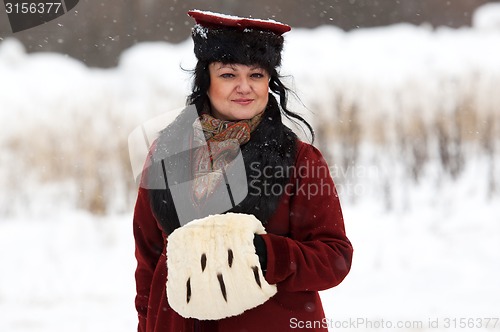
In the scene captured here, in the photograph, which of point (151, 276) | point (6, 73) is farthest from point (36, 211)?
point (151, 276)

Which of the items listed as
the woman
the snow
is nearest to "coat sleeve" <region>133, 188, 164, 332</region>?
the woman

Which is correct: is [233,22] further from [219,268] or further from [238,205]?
[219,268]

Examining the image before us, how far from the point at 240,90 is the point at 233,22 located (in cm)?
16

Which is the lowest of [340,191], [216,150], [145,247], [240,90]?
[340,191]

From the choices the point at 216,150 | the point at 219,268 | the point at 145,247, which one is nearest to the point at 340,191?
the point at 145,247

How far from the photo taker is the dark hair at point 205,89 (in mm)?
1600

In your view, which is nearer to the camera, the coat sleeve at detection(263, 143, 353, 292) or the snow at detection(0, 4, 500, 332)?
the coat sleeve at detection(263, 143, 353, 292)

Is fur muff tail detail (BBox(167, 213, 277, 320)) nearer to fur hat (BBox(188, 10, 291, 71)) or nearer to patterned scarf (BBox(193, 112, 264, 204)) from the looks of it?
patterned scarf (BBox(193, 112, 264, 204))

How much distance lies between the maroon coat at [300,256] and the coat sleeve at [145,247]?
129mm

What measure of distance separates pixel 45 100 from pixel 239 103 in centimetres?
460

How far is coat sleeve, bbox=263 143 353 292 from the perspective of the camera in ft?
4.48

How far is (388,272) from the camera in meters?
4.02

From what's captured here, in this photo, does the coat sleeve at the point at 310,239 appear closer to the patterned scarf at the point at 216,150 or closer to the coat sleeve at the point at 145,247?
the patterned scarf at the point at 216,150

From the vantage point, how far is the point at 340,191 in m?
4.98
